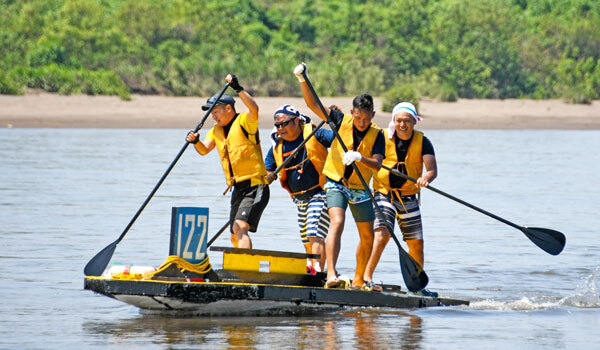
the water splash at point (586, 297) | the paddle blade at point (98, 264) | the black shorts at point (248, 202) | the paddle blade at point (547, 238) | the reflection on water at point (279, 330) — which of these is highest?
the black shorts at point (248, 202)

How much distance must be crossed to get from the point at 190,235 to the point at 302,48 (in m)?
40.2

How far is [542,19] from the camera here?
2180 inches

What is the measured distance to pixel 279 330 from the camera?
8.90 m

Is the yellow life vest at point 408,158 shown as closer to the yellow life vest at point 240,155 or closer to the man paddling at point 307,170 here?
the man paddling at point 307,170

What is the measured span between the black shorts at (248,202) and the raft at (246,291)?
48 cm

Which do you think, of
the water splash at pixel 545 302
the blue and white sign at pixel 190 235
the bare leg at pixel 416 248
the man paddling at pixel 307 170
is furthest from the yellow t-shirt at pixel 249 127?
the water splash at pixel 545 302

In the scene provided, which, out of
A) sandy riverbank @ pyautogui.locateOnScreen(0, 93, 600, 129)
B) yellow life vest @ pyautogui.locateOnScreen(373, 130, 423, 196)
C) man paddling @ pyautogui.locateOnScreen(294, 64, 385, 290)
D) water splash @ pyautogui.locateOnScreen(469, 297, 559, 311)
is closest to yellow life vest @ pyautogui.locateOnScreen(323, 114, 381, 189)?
man paddling @ pyautogui.locateOnScreen(294, 64, 385, 290)

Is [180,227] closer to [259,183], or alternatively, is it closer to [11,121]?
[259,183]

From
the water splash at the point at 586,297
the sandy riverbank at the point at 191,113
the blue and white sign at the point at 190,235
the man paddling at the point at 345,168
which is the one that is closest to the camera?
the blue and white sign at the point at 190,235

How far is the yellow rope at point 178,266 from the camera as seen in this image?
905 centimetres

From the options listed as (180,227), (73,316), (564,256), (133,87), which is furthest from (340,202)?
(133,87)

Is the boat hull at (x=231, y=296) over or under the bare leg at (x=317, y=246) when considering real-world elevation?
under

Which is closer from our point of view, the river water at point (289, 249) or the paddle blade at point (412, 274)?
the river water at point (289, 249)

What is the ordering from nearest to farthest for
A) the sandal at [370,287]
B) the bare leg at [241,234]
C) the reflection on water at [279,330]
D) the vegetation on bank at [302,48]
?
the reflection on water at [279,330] → the sandal at [370,287] → the bare leg at [241,234] → the vegetation on bank at [302,48]
